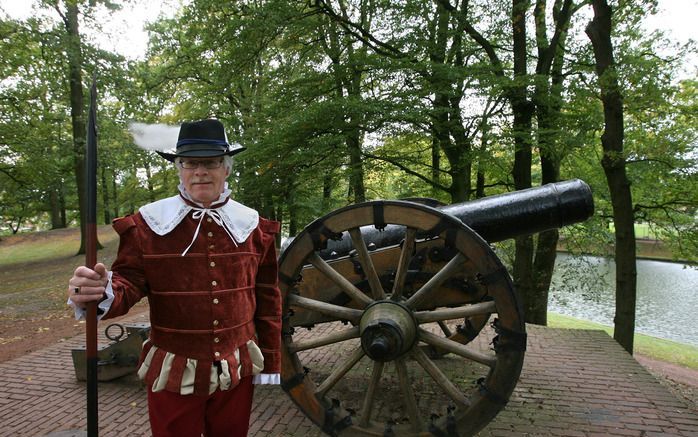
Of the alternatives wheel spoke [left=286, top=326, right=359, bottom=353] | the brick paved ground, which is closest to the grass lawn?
the brick paved ground

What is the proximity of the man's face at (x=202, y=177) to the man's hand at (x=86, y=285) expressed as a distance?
44cm

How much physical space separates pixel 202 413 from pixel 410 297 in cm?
153

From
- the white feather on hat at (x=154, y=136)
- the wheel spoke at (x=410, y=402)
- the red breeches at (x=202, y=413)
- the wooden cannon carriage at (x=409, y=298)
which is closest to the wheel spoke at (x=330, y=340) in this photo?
the wooden cannon carriage at (x=409, y=298)

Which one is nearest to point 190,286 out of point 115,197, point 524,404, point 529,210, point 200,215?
point 200,215

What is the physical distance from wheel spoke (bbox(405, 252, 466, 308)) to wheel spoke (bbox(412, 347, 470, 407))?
0.30 m

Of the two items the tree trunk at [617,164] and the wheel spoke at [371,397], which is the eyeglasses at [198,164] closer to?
the wheel spoke at [371,397]

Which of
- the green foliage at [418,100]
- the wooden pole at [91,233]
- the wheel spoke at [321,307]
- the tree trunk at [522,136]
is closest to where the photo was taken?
the wooden pole at [91,233]

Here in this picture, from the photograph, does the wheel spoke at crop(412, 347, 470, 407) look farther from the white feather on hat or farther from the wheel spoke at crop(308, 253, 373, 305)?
the white feather on hat

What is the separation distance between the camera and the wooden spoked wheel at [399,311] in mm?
2537

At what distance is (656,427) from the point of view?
3.23 m

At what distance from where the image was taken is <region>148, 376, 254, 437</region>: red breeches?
5.42 feet

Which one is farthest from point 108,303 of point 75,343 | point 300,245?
point 75,343

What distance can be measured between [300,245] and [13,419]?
2.70m

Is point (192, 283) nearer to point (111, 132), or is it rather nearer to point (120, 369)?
point (120, 369)
